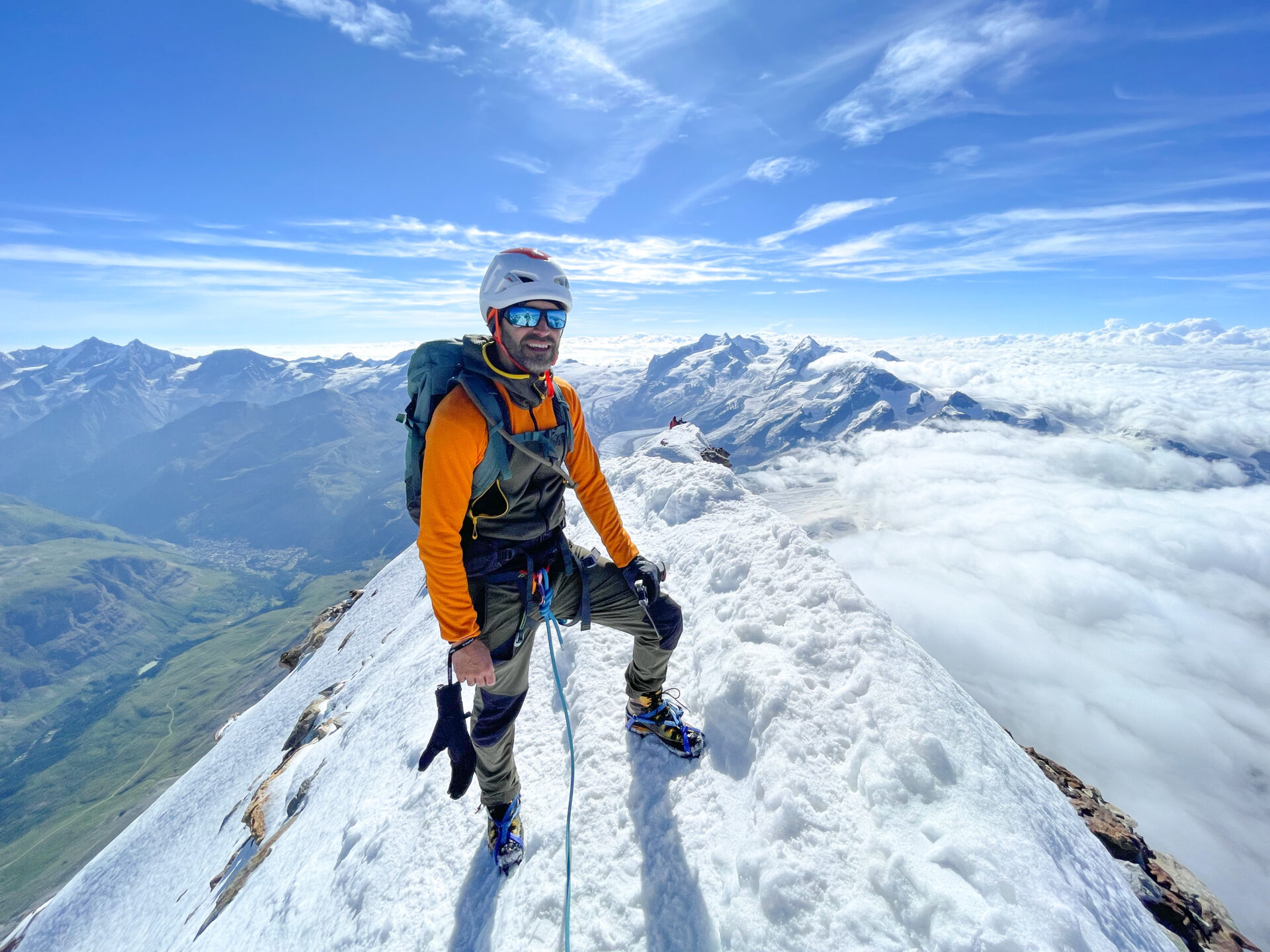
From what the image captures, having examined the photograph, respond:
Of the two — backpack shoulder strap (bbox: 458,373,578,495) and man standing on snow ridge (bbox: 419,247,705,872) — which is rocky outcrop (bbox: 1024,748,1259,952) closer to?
man standing on snow ridge (bbox: 419,247,705,872)

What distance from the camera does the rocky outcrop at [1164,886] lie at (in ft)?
20.0

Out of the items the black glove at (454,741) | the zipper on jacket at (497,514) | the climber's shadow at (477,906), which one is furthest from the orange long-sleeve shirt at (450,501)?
the climber's shadow at (477,906)

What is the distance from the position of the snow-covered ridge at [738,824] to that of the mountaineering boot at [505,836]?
0.14m

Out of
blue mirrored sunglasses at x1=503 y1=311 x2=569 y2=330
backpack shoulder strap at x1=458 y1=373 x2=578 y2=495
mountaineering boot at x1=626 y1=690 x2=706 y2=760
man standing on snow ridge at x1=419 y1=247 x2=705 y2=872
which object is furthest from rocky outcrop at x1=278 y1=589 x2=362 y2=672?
blue mirrored sunglasses at x1=503 y1=311 x2=569 y2=330

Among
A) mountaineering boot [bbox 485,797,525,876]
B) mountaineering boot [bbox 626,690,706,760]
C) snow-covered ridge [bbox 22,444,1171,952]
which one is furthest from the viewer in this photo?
mountaineering boot [bbox 626,690,706,760]

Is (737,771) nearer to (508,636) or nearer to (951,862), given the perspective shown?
(951,862)

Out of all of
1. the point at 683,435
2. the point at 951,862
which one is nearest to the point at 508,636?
the point at 951,862

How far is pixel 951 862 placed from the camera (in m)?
4.38

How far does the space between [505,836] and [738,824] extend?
8.85 feet

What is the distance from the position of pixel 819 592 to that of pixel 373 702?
11.3 m

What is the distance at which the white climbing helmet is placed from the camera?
5.41m

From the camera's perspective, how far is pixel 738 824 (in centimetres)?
559

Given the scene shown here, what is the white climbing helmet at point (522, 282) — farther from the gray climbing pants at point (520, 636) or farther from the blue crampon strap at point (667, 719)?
the blue crampon strap at point (667, 719)

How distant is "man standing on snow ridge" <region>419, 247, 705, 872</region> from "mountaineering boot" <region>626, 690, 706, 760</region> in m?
0.02
